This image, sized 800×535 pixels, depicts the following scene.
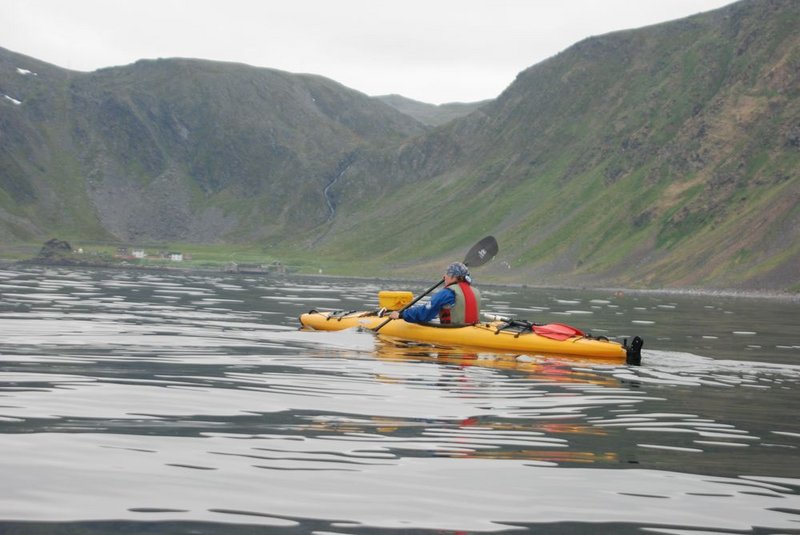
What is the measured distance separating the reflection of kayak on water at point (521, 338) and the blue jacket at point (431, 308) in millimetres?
169

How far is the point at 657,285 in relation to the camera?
415ft

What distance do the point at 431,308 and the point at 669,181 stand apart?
137313 millimetres

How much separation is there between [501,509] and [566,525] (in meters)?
0.66

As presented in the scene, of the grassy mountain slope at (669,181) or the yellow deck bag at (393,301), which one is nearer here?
the yellow deck bag at (393,301)

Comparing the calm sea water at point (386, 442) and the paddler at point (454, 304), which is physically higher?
the paddler at point (454, 304)

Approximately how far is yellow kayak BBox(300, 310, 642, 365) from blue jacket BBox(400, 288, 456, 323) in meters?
0.17

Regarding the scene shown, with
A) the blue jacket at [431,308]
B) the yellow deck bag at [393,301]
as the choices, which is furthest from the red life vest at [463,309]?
the yellow deck bag at [393,301]

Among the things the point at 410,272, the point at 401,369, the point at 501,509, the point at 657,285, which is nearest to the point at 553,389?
the point at 401,369

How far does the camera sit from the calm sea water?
8.92 meters

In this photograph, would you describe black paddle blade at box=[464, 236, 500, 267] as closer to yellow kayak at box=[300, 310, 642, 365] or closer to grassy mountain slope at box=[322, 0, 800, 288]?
yellow kayak at box=[300, 310, 642, 365]

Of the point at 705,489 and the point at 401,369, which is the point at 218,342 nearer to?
the point at 401,369

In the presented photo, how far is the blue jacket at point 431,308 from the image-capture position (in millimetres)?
25812

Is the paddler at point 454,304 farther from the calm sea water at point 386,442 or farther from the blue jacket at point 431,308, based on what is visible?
the calm sea water at point 386,442

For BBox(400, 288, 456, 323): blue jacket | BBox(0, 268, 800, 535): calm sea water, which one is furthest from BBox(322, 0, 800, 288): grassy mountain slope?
BBox(0, 268, 800, 535): calm sea water
